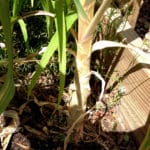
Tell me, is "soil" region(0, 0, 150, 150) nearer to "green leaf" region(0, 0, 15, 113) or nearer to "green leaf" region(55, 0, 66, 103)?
"green leaf" region(55, 0, 66, 103)

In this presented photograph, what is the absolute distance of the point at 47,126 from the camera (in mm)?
1137

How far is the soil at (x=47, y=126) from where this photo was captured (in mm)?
1102

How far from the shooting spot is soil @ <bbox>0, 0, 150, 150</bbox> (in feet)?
3.61

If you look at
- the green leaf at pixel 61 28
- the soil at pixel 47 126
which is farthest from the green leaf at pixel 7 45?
the soil at pixel 47 126

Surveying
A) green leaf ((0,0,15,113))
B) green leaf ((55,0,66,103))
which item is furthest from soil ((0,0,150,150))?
green leaf ((0,0,15,113))

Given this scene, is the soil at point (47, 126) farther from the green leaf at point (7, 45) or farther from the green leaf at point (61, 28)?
the green leaf at point (7, 45)

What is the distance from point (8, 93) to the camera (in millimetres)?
656

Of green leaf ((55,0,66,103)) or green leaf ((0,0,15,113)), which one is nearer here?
green leaf ((0,0,15,113))

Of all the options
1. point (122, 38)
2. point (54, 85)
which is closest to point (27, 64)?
point (54, 85)

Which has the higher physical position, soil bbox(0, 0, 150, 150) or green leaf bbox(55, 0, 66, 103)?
green leaf bbox(55, 0, 66, 103)

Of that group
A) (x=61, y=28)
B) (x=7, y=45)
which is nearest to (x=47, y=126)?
(x=61, y=28)

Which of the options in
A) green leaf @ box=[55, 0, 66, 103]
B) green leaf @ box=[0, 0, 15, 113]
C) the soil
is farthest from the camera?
the soil

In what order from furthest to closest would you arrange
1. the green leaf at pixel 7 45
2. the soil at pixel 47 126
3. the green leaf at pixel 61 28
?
1. the soil at pixel 47 126
2. the green leaf at pixel 61 28
3. the green leaf at pixel 7 45

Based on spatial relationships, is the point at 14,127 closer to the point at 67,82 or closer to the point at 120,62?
the point at 67,82
